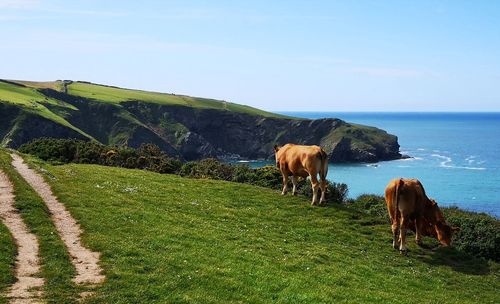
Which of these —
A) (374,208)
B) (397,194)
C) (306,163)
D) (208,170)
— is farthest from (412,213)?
(208,170)

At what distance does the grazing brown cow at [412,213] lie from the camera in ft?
79.9

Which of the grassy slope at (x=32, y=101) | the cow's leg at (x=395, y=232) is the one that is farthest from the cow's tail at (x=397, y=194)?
the grassy slope at (x=32, y=101)

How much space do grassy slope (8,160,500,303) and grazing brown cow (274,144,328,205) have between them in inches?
60.1

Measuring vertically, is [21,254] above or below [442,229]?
below

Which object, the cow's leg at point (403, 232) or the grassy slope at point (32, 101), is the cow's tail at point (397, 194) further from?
the grassy slope at point (32, 101)

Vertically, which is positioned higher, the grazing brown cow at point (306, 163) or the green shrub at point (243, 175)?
the grazing brown cow at point (306, 163)

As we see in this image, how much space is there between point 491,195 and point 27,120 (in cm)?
13558

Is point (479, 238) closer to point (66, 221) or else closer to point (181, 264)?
point (181, 264)

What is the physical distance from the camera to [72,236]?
66.2ft

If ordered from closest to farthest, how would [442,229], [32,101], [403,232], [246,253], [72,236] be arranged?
[246,253], [72,236], [403,232], [442,229], [32,101]

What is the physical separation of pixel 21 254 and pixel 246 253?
840 centimetres

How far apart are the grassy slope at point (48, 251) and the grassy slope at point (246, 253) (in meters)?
1.15

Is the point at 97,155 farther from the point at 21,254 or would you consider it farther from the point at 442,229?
the point at 442,229

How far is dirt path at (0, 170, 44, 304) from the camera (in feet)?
46.5
